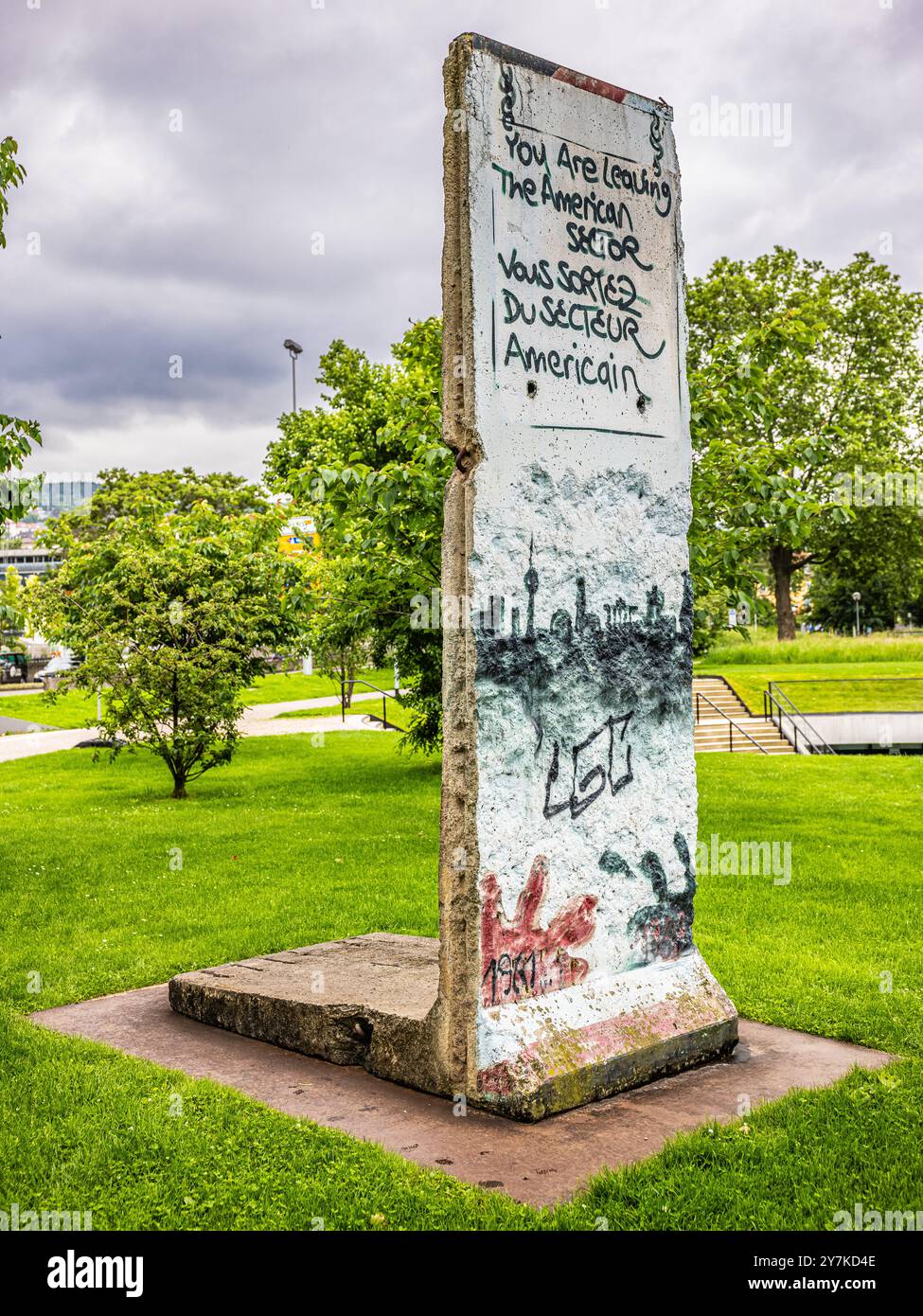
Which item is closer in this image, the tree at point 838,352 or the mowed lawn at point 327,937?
the mowed lawn at point 327,937

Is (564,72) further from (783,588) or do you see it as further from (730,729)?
(783,588)

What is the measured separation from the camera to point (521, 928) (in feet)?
15.5

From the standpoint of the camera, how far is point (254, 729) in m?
26.7

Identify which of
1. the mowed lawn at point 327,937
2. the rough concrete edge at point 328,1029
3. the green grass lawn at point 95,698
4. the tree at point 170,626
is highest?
the tree at point 170,626

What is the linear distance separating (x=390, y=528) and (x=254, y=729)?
17.4 metres

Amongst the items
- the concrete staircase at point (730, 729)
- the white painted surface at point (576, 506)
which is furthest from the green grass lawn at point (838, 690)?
the white painted surface at point (576, 506)

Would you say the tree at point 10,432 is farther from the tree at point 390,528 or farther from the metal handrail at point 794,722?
the metal handrail at point 794,722

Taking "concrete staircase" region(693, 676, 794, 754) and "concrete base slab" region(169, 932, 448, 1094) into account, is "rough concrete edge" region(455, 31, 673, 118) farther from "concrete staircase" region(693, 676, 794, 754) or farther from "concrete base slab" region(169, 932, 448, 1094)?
"concrete staircase" region(693, 676, 794, 754)

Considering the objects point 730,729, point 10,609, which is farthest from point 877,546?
point 10,609

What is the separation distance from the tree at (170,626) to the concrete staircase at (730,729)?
987cm

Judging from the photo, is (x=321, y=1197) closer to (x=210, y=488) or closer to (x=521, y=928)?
(x=521, y=928)

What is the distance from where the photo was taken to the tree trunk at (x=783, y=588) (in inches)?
1661
